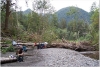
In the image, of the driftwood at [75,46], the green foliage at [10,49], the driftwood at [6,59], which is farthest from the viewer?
the driftwood at [75,46]

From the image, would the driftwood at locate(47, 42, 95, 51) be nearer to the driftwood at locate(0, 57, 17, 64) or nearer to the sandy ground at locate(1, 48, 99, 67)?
the sandy ground at locate(1, 48, 99, 67)

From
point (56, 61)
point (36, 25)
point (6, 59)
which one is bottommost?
point (56, 61)

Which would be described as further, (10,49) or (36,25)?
(36,25)

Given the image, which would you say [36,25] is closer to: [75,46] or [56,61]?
[75,46]

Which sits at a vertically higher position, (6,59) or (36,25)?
(36,25)

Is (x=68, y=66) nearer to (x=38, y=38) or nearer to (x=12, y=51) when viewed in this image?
(x=12, y=51)

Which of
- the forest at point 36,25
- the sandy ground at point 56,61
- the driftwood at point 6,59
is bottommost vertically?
the sandy ground at point 56,61

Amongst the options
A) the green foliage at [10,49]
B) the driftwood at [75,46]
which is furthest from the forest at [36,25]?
the green foliage at [10,49]

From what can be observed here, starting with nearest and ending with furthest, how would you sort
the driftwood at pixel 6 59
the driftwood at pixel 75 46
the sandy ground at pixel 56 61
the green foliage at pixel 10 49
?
the driftwood at pixel 6 59 → the sandy ground at pixel 56 61 → the green foliage at pixel 10 49 → the driftwood at pixel 75 46

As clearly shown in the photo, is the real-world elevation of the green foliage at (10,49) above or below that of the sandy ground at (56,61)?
above

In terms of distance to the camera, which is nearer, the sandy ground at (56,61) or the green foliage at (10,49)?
the sandy ground at (56,61)

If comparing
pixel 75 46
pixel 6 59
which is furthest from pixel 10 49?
pixel 75 46

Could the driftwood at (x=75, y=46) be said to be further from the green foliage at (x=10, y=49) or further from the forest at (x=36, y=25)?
the green foliage at (x=10, y=49)

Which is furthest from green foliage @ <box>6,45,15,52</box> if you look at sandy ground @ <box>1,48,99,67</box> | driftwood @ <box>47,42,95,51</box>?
driftwood @ <box>47,42,95,51</box>
